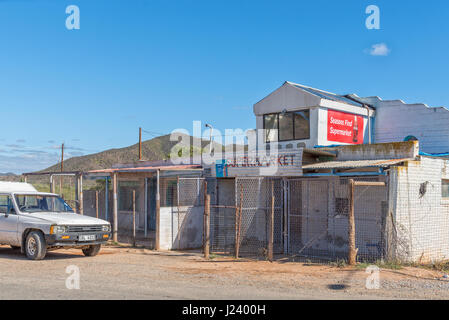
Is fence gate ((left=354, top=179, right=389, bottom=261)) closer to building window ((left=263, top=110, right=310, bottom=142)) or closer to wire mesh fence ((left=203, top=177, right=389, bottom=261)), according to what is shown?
wire mesh fence ((left=203, top=177, right=389, bottom=261))

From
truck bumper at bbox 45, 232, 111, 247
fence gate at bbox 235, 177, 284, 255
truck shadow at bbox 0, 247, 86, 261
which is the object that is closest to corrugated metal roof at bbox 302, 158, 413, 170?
fence gate at bbox 235, 177, 284, 255

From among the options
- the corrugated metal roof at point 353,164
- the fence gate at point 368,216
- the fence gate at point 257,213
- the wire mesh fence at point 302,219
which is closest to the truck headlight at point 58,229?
the wire mesh fence at point 302,219

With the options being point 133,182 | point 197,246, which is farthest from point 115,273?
point 133,182

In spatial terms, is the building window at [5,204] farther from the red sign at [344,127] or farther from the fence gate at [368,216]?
the red sign at [344,127]

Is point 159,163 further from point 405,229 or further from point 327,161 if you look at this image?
point 405,229

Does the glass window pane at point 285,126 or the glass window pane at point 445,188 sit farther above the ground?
the glass window pane at point 285,126

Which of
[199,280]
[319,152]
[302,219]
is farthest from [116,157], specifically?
[199,280]

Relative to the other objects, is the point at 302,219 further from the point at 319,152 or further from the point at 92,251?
the point at 92,251

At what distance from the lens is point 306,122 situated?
18.7 meters

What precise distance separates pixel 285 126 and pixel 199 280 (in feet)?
34.8

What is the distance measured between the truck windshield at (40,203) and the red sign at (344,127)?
33.3 ft

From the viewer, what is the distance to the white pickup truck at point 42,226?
12.2m

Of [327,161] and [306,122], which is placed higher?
[306,122]
